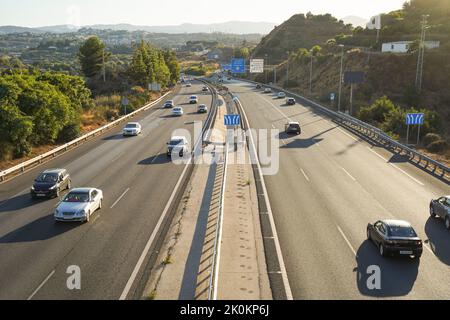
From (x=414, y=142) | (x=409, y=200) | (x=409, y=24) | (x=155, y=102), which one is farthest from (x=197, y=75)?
(x=409, y=200)

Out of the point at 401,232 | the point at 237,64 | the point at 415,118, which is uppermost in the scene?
the point at 237,64

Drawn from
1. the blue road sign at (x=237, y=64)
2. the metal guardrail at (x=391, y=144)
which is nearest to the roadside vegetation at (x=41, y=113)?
the blue road sign at (x=237, y=64)

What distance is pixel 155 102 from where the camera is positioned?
84.8 metres

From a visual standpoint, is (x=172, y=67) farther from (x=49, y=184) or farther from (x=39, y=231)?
(x=39, y=231)

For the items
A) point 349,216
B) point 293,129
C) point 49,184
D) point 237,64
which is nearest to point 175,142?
point 49,184

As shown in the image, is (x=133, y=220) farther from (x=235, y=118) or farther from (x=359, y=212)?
(x=235, y=118)

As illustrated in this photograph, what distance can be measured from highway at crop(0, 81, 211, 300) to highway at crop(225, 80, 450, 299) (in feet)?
20.2

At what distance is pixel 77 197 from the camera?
77.5ft

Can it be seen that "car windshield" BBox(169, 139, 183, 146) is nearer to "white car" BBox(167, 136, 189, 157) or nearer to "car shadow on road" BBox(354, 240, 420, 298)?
"white car" BBox(167, 136, 189, 157)

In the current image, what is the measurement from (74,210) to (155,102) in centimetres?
6384

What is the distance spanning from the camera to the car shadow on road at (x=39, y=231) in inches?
810

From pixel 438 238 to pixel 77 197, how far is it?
54.7 feet

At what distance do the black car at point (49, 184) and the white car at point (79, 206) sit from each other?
342cm

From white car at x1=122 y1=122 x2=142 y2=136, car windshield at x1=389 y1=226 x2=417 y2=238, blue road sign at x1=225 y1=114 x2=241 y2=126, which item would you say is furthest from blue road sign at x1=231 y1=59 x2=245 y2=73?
car windshield at x1=389 y1=226 x2=417 y2=238
